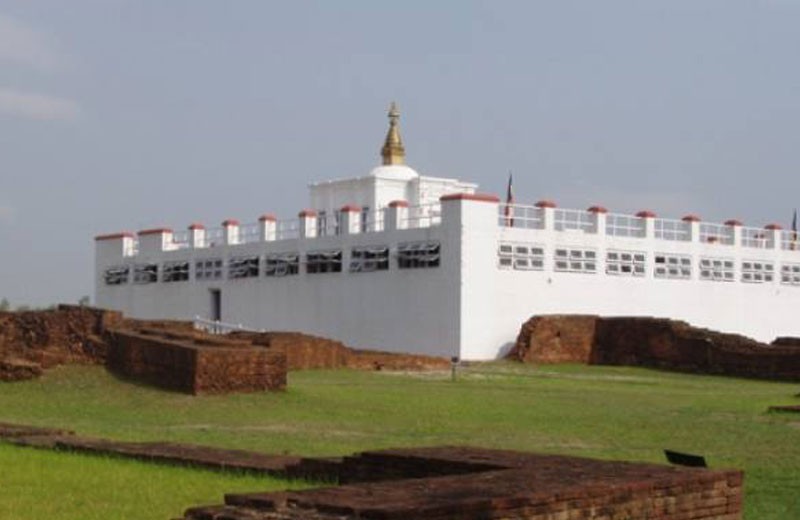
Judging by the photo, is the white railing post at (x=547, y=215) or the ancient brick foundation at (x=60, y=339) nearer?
the ancient brick foundation at (x=60, y=339)

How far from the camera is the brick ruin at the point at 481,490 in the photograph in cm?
578

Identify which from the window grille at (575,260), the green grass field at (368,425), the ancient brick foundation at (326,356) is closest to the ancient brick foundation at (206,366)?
the green grass field at (368,425)

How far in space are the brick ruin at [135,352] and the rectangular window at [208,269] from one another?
17.3 m

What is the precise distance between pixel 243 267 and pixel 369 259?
661cm

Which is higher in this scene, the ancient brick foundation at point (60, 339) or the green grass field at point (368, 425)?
the ancient brick foundation at point (60, 339)

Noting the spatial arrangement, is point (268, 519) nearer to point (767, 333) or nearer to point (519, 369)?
point (519, 369)

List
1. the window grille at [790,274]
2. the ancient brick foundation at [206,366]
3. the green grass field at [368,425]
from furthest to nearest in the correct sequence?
the window grille at [790,274] < the ancient brick foundation at [206,366] < the green grass field at [368,425]

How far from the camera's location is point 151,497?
852cm

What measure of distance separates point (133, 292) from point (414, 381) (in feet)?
83.6

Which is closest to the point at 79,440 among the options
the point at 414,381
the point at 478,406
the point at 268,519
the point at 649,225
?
the point at 268,519

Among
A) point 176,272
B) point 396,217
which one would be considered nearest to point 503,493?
point 396,217

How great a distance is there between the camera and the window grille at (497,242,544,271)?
36.2 meters

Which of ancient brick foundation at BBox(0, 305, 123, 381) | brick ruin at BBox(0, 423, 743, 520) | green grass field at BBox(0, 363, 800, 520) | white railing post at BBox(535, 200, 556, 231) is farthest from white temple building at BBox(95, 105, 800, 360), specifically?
brick ruin at BBox(0, 423, 743, 520)

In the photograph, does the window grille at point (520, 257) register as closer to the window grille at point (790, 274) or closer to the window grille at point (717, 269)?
the window grille at point (717, 269)
